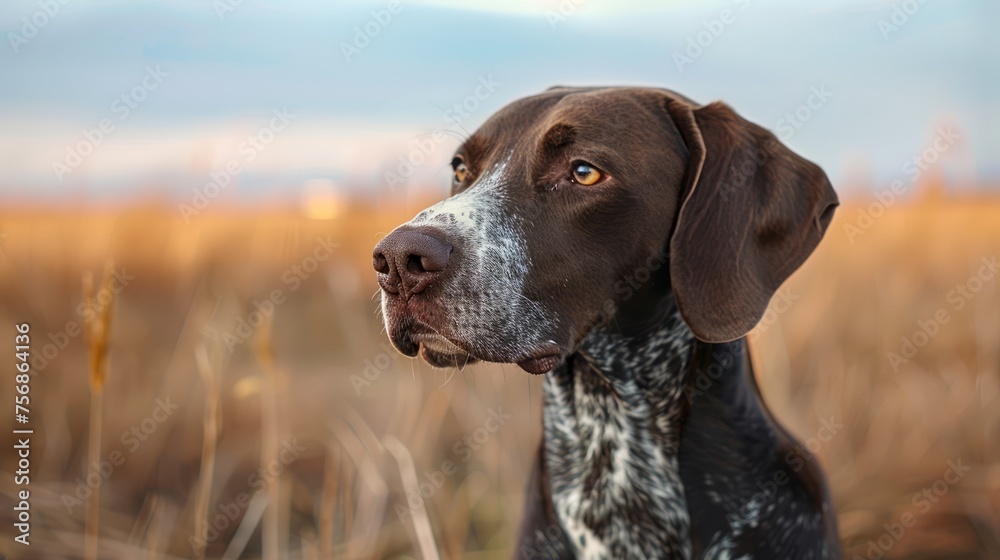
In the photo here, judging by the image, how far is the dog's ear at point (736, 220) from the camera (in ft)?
8.08

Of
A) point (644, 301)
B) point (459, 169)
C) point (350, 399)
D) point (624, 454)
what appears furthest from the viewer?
point (350, 399)

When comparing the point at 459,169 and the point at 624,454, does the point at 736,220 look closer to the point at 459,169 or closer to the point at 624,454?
the point at 624,454

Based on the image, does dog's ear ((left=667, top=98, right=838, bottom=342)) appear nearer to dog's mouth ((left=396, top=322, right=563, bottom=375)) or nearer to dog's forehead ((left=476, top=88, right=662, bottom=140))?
dog's forehead ((left=476, top=88, right=662, bottom=140))

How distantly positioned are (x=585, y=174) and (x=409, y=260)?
60 centimetres

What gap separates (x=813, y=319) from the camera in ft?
16.6

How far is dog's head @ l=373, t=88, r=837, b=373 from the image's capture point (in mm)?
2338

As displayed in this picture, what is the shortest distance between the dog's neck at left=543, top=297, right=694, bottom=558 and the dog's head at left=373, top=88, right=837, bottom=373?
0.46 ft

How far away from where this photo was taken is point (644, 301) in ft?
8.60

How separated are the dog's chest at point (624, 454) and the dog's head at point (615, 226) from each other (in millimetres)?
190

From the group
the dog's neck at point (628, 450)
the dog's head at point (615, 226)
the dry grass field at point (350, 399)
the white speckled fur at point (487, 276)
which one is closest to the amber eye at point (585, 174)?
the dog's head at point (615, 226)

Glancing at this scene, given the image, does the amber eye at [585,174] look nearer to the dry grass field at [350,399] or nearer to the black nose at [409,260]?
the black nose at [409,260]

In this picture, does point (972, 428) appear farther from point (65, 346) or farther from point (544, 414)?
point (65, 346)

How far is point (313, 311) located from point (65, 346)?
1.47m

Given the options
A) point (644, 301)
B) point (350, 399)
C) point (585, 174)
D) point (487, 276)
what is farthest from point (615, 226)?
point (350, 399)
